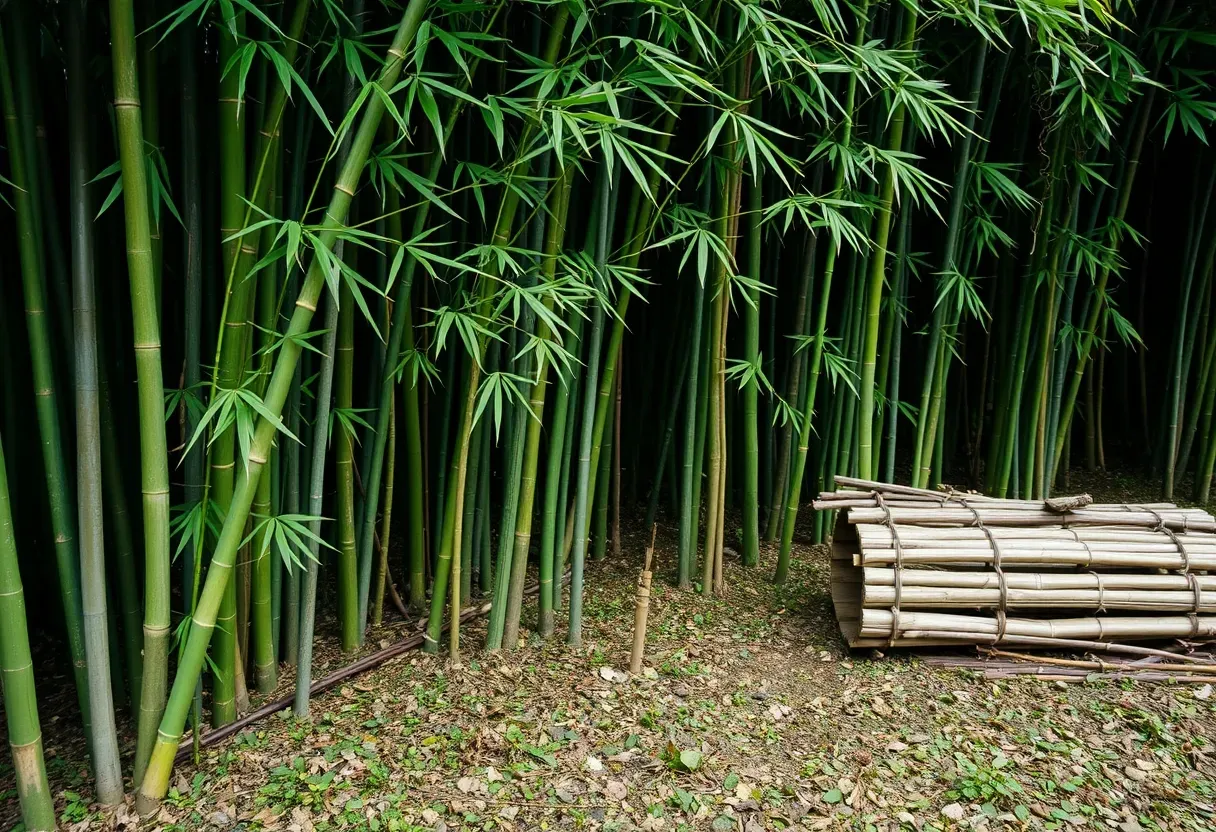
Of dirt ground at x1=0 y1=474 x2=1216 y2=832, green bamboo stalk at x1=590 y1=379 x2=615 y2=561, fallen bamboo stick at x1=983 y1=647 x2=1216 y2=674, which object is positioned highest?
green bamboo stalk at x1=590 y1=379 x2=615 y2=561

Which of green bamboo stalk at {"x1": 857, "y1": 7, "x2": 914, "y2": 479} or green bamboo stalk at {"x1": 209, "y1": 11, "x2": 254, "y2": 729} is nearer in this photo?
green bamboo stalk at {"x1": 209, "y1": 11, "x2": 254, "y2": 729}

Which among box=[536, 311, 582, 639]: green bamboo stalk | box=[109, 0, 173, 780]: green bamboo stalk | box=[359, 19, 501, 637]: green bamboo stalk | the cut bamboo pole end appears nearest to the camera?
box=[109, 0, 173, 780]: green bamboo stalk

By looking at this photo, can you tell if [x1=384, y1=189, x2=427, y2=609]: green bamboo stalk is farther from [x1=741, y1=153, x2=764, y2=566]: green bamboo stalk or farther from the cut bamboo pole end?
[x1=741, y1=153, x2=764, y2=566]: green bamboo stalk

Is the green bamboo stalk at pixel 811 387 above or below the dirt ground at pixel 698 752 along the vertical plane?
above

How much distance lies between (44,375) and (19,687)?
2.33 ft

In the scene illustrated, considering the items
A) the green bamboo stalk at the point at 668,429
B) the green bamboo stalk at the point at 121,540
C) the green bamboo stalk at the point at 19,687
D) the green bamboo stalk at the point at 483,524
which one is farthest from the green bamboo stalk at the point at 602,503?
the green bamboo stalk at the point at 19,687

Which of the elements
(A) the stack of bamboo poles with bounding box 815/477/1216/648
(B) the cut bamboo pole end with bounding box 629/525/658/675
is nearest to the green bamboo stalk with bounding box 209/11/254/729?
(B) the cut bamboo pole end with bounding box 629/525/658/675

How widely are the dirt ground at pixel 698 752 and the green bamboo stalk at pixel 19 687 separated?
0.41 ft

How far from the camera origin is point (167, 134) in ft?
7.52

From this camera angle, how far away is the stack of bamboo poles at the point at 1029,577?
2514 mm

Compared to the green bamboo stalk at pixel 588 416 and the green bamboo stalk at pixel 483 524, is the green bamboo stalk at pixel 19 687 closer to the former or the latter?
the green bamboo stalk at pixel 483 524

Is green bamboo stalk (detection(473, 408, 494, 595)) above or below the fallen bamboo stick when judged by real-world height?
above

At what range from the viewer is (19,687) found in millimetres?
1677

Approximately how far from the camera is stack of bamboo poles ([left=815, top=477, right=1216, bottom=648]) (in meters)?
2.51
